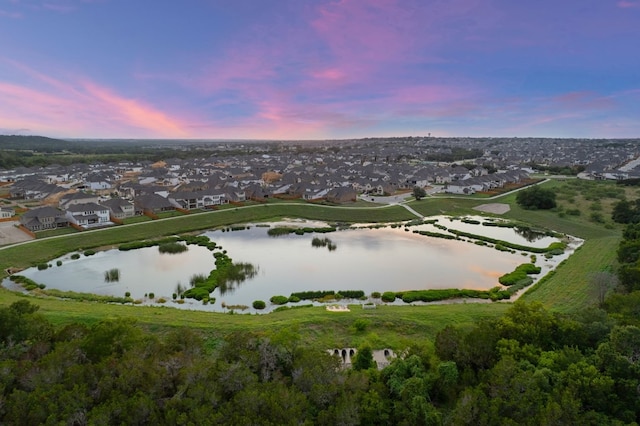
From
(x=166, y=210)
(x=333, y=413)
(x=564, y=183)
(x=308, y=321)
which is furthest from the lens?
(x=564, y=183)

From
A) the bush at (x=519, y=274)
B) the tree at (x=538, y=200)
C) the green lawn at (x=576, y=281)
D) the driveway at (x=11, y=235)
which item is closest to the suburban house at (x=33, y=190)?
the driveway at (x=11, y=235)

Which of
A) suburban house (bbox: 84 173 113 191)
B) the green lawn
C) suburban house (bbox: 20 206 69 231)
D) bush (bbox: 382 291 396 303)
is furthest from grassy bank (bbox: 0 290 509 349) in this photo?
suburban house (bbox: 84 173 113 191)

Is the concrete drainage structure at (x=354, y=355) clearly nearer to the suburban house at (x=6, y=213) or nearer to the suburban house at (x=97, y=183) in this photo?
the suburban house at (x=6, y=213)

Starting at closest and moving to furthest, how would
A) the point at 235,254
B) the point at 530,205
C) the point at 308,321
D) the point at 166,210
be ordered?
1. the point at 308,321
2. the point at 235,254
3. the point at 166,210
4. the point at 530,205

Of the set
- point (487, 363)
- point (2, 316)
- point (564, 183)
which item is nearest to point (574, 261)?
point (487, 363)

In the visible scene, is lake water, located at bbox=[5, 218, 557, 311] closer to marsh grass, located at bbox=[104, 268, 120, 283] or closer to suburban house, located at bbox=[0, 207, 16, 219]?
marsh grass, located at bbox=[104, 268, 120, 283]

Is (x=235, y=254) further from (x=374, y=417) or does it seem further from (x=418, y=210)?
(x=418, y=210)

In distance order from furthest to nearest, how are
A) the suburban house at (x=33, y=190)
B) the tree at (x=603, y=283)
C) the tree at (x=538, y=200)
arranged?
the suburban house at (x=33, y=190) → the tree at (x=538, y=200) → the tree at (x=603, y=283)

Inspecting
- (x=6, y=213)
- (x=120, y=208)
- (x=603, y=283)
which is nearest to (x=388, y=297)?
(x=603, y=283)
